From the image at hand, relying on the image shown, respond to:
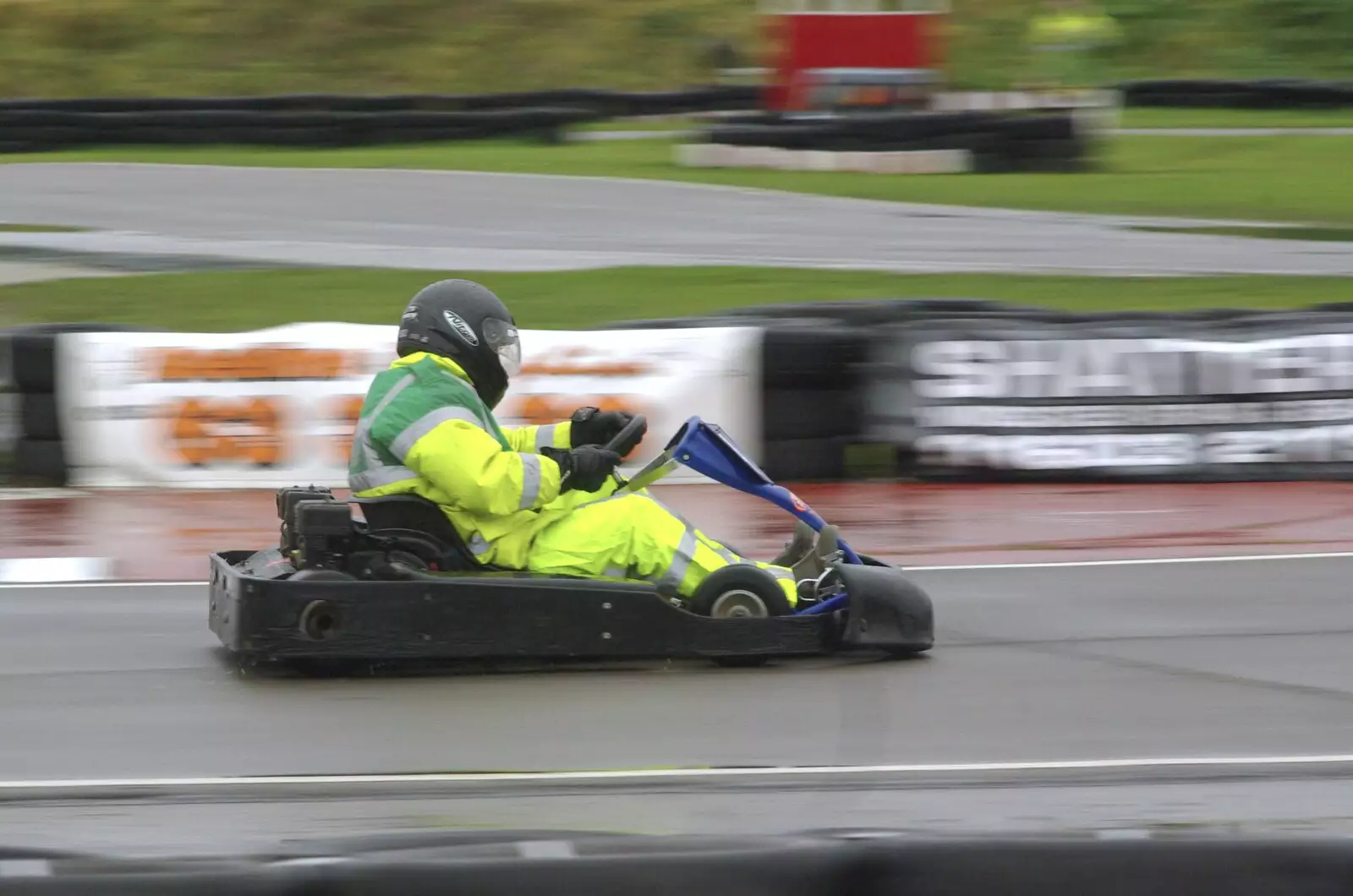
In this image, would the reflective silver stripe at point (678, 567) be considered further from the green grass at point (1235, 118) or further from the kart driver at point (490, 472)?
the green grass at point (1235, 118)

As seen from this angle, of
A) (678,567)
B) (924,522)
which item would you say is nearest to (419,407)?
(678,567)

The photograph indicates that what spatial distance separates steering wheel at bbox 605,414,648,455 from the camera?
22.3 feet

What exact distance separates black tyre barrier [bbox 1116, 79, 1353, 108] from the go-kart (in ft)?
77.1

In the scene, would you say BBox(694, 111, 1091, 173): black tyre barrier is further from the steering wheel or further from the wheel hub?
the wheel hub

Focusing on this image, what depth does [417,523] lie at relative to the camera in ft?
22.1

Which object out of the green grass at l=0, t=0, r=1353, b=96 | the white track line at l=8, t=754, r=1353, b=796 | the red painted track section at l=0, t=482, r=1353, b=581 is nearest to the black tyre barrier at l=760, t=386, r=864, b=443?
the red painted track section at l=0, t=482, r=1353, b=581

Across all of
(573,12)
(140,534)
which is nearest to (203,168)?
(573,12)

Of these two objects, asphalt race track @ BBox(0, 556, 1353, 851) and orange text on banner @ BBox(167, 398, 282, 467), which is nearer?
asphalt race track @ BBox(0, 556, 1353, 851)

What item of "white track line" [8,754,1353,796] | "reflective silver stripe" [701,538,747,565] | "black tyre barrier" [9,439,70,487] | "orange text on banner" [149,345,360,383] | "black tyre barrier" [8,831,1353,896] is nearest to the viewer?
"black tyre barrier" [8,831,1353,896]

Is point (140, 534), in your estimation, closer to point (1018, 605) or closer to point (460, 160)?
point (1018, 605)

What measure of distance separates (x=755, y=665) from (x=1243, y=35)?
29062 millimetres

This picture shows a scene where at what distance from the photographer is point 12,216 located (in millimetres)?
19797

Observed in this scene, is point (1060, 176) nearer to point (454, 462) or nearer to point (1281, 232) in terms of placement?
point (1281, 232)

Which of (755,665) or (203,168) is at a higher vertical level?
(203,168)
